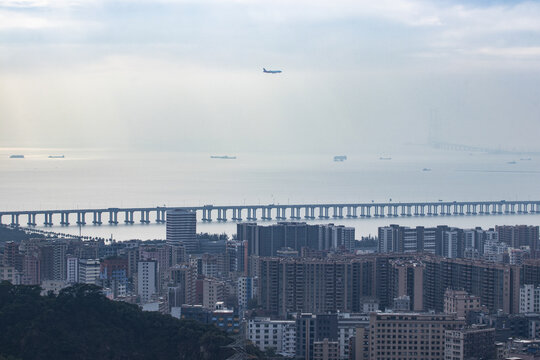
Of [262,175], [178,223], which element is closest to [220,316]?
[178,223]

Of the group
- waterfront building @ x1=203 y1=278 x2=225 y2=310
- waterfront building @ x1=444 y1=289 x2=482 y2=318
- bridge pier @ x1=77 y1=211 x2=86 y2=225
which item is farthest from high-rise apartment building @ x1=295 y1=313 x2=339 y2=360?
bridge pier @ x1=77 y1=211 x2=86 y2=225

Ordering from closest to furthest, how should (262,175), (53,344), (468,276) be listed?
(53,344), (468,276), (262,175)

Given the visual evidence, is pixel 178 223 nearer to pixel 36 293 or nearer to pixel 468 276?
pixel 468 276

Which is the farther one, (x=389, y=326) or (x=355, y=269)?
(x=355, y=269)

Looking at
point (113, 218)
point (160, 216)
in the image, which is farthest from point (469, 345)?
point (160, 216)

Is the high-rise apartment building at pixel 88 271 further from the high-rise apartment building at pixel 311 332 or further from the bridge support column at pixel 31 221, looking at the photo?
the bridge support column at pixel 31 221

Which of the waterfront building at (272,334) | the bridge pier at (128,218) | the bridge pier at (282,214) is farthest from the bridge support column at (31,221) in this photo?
the waterfront building at (272,334)

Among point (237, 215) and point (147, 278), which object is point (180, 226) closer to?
point (147, 278)
